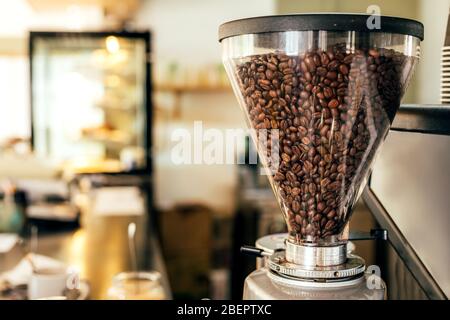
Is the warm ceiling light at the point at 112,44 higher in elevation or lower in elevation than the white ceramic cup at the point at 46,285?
higher

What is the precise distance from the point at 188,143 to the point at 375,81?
0.78 ft

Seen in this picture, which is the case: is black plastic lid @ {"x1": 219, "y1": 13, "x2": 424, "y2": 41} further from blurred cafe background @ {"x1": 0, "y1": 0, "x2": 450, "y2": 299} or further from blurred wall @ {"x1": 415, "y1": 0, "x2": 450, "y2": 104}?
blurred cafe background @ {"x1": 0, "y1": 0, "x2": 450, "y2": 299}

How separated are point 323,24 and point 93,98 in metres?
3.36

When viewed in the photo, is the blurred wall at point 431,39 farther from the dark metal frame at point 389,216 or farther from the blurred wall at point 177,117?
the blurred wall at point 177,117

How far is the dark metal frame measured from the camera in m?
0.67

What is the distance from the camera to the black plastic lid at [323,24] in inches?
23.4

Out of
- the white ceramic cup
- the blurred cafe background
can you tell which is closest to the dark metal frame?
the white ceramic cup

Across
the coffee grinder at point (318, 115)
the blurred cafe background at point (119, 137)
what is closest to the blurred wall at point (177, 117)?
the blurred cafe background at point (119, 137)

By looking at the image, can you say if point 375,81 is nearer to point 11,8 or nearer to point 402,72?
point 402,72

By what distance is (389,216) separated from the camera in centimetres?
81

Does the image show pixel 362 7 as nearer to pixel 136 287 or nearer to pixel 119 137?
pixel 136 287

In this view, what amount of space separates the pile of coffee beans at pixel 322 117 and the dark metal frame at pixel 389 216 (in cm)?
5

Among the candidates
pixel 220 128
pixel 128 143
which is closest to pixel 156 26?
pixel 128 143

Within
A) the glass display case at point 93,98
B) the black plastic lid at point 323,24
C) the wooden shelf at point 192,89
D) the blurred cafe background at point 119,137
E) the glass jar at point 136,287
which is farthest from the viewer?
the wooden shelf at point 192,89
